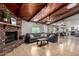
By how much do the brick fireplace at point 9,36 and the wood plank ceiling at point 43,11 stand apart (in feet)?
0.97

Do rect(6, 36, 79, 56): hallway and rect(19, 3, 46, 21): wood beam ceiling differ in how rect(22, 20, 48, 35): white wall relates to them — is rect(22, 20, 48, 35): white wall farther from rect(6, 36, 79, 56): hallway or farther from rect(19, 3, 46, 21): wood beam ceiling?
rect(6, 36, 79, 56): hallway

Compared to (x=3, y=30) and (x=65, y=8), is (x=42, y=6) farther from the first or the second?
(x=3, y=30)

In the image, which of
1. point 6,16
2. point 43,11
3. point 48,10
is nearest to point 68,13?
point 48,10

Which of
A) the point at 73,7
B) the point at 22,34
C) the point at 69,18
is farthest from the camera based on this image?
the point at 22,34

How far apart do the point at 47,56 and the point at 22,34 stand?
1111 millimetres

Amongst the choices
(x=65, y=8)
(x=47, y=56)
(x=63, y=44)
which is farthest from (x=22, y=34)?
(x=65, y=8)

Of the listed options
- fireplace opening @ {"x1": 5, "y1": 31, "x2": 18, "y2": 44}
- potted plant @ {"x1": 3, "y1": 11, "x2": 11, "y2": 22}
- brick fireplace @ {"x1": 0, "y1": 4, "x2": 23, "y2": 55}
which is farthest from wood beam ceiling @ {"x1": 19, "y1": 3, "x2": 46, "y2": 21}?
fireplace opening @ {"x1": 5, "y1": 31, "x2": 18, "y2": 44}

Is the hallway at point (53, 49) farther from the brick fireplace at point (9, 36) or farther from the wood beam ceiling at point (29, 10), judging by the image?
the wood beam ceiling at point (29, 10)

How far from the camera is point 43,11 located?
322cm

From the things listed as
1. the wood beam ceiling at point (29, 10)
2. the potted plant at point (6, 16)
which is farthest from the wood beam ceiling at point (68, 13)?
the potted plant at point (6, 16)

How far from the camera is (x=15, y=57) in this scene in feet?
10.1

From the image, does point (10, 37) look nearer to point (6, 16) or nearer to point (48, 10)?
point (6, 16)

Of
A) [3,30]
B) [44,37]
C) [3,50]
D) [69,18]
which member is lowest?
[3,50]

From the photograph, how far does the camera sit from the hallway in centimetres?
316
